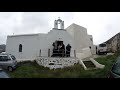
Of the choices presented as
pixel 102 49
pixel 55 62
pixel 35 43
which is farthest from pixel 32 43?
pixel 102 49

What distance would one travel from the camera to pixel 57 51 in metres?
19.5

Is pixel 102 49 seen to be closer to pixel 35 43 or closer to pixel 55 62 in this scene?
pixel 55 62

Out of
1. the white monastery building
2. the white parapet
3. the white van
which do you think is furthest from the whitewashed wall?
the white van

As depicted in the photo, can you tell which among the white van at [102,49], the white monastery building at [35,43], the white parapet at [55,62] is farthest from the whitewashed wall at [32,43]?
the white van at [102,49]

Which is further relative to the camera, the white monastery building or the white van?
the white van

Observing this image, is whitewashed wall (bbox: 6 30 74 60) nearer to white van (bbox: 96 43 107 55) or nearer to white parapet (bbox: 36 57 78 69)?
white parapet (bbox: 36 57 78 69)

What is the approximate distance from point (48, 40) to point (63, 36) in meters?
1.66

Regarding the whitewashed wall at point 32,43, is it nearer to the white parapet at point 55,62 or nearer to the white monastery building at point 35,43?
the white monastery building at point 35,43

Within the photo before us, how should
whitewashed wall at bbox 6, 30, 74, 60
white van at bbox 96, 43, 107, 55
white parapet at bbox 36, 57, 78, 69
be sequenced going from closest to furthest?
white parapet at bbox 36, 57, 78, 69
whitewashed wall at bbox 6, 30, 74, 60
white van at bbox 96, 43, 107, 55

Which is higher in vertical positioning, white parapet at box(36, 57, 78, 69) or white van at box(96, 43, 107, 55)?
white van at box(96, 43, 107, 55)

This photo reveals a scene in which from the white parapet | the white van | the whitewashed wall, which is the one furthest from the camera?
the white van
